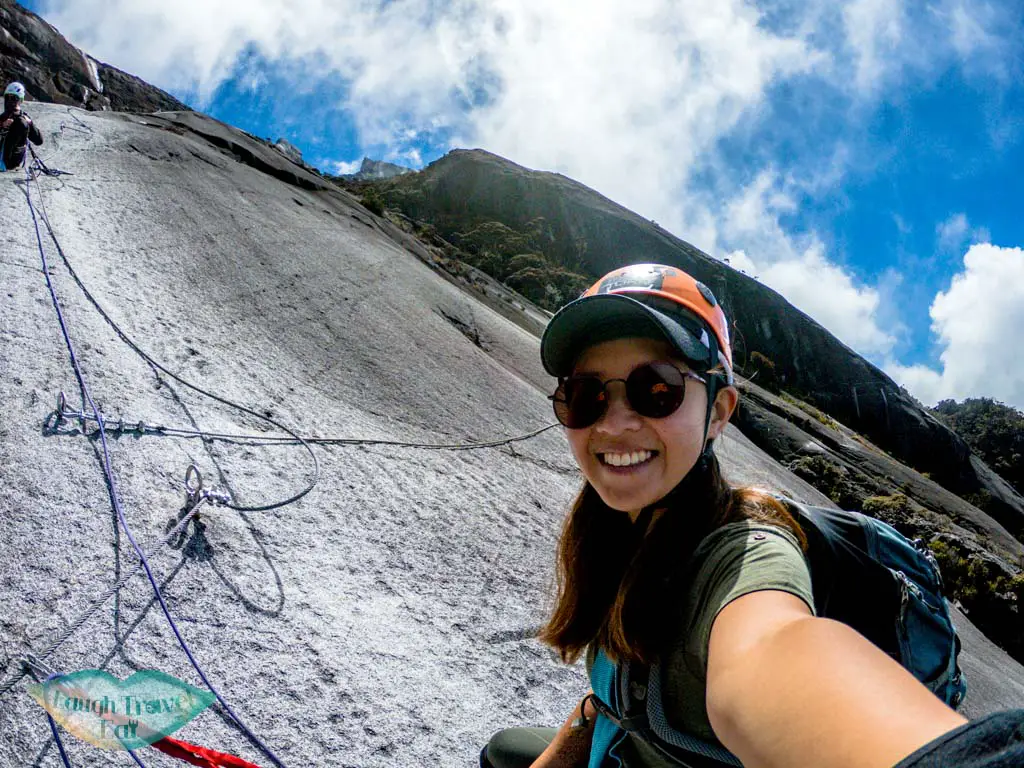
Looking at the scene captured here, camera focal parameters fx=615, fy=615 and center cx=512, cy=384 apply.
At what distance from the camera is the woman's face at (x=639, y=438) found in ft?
5.51

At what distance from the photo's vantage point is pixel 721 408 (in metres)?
1.93

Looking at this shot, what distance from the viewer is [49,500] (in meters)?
3.53

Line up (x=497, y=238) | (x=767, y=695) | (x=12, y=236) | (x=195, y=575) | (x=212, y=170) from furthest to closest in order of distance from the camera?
(x=497, y=238) < (x=212, y=170) < (x=12, y=236) < (x=195, y=575) < (x=767, y=695)

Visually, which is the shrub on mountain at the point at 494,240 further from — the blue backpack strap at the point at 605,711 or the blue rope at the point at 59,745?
the blue backpack strap at the point at 605,711

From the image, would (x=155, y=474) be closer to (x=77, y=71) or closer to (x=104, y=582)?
(x=104, y=582)

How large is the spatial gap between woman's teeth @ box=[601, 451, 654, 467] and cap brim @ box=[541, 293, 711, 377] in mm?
295

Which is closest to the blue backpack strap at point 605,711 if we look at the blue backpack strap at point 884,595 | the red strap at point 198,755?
the blue backpack strap at point 884,595

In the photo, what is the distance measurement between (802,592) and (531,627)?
327 cm

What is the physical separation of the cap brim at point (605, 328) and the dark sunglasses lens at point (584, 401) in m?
0.10

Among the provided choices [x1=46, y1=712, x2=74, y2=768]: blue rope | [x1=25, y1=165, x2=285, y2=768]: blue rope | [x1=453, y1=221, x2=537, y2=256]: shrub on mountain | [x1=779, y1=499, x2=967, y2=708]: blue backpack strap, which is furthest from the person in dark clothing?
[x1=453, y1=221, x2=537, y2=256]: shrub on mountain

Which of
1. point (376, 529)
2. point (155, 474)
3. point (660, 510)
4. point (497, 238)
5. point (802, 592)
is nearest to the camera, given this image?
point (802, 592)

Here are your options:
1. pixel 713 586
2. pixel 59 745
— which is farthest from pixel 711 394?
pixel 59 745

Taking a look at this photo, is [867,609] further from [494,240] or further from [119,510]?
[494,240]

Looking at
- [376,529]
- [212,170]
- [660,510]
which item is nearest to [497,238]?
[212,170]
